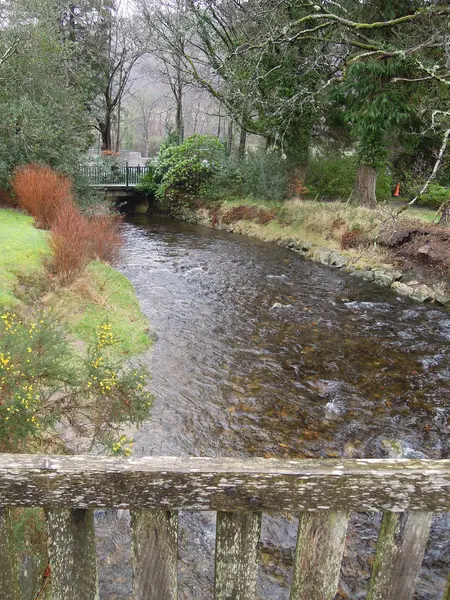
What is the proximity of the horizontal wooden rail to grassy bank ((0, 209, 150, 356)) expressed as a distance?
5664 mm

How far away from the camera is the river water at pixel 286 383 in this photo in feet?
12.3

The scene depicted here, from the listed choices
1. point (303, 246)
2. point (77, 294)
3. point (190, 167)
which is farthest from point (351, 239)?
point (190, 167)

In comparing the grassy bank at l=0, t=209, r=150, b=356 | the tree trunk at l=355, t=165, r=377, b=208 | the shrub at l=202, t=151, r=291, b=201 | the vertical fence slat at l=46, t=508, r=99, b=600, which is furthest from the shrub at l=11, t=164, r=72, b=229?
the vertical fence slat at l=46, t=508, r=99, b=600

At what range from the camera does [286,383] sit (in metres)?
6.68

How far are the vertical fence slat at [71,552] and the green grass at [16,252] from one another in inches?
242

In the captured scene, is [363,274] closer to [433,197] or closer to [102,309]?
[102,309]

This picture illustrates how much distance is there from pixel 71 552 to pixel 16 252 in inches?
347

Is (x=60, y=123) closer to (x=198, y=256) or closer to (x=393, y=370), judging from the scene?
(x=198, y=256)

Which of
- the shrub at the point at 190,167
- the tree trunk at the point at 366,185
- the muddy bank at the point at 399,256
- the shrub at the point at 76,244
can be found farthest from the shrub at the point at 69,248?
the shrub at the point at 190,167

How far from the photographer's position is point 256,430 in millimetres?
5395

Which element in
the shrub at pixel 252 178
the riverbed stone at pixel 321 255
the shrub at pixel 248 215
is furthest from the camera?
the shrub at pixel 252 178

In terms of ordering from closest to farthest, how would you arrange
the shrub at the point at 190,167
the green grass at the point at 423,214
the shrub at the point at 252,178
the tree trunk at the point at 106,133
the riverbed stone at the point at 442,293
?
the riverbed stone at the point at 442,293 → the green grass at the point at 423,214 → the shrub at the point at 252,178 → the shrub at the point at 190,167 → the tree trunk at the point at 106,133

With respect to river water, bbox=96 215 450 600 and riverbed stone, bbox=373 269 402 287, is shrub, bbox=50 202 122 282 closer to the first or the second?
river water, bbox=96 215 450 600

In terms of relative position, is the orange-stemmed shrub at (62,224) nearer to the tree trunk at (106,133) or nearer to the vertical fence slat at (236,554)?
the vertical fence slat at (236,554)
